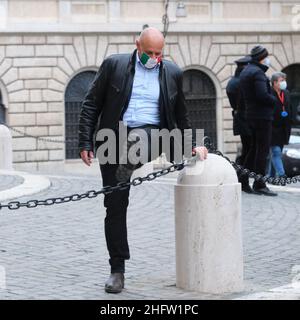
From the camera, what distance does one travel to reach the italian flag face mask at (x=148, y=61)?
714 cm

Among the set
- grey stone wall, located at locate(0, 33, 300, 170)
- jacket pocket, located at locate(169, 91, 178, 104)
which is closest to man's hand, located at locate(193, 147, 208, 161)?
jacket pocket, located at locate(169, 91, 178, 104)

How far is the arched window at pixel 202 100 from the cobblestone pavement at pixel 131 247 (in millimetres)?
18768

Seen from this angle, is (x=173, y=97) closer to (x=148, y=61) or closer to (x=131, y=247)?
(x=148, y=61)

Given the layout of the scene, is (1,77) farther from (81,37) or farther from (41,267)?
(41,267)

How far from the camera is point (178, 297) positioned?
6980 mm

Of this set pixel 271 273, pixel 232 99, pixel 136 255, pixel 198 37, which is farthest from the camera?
pixel 198 37

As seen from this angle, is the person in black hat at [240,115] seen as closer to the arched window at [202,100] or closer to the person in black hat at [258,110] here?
the person in black hat at [258,110]

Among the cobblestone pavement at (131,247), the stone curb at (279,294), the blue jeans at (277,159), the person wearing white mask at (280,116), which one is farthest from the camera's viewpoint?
the blue jeans at (277,159)

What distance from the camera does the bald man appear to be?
722cm

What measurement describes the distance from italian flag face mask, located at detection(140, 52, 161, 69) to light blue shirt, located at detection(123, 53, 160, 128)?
0.26ft

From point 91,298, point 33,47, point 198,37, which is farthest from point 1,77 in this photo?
point 91,298

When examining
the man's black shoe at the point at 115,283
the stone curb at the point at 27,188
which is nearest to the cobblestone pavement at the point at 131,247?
the man's black shoe at the point at 115,283

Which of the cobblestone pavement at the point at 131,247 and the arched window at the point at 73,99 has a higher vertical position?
the arched window at the point at 73,99

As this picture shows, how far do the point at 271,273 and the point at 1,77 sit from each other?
75.3ft
